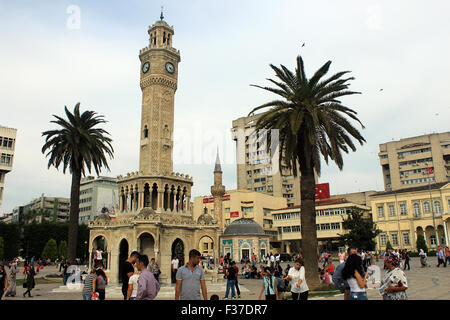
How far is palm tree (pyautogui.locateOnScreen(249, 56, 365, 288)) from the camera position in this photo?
22.5 metres

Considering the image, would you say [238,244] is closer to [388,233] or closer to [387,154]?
[388,233]

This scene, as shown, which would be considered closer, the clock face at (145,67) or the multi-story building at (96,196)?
the clock face at (145,67)

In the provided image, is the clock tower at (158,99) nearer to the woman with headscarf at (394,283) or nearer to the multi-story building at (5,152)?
the woman with headscarf at (394,283)

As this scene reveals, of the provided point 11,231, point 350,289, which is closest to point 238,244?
point 11,231

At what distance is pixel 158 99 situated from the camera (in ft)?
146

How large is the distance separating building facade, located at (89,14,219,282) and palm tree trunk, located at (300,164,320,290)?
56.6 feet

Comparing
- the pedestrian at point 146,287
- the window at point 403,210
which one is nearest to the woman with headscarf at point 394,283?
the pedestrian at point 146,287

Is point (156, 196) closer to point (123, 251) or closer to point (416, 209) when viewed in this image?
point (123, 251)

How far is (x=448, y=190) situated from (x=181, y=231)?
4680 cm

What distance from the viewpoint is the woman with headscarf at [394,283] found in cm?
827

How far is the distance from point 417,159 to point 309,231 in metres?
85.6

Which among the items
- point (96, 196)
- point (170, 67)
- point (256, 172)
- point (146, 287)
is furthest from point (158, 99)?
point (96, 196)

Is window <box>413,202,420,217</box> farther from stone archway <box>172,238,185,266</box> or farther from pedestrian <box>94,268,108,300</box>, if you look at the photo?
pedestrian <box>94,268,108,300</box>

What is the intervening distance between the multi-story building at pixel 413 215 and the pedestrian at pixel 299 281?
56.8 metres
